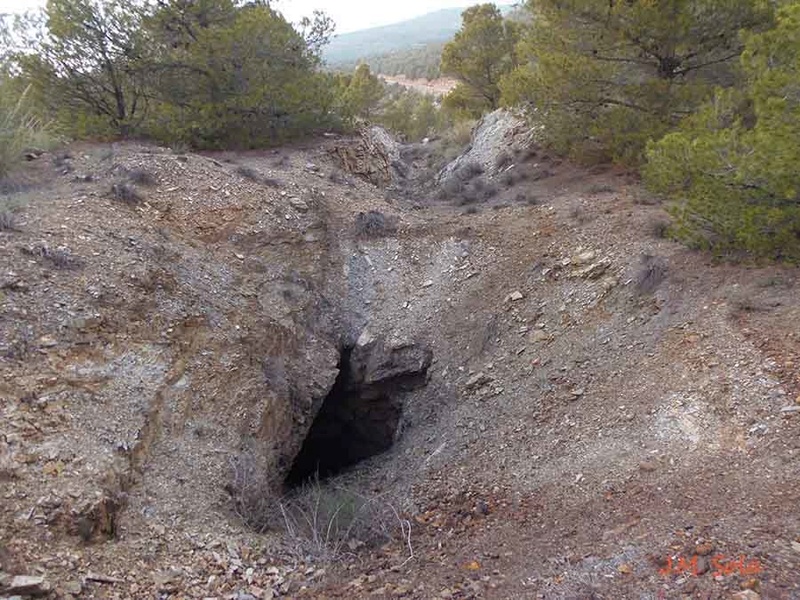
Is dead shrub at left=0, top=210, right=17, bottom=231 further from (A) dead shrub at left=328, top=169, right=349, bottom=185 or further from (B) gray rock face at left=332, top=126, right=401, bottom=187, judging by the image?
(B) gray rock face at left=332, top=126, right=401, bottom=187

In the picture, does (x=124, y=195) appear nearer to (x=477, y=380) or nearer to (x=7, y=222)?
(x=7, y=222)

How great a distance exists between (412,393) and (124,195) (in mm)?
5173

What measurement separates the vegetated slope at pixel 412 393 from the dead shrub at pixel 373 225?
5cm

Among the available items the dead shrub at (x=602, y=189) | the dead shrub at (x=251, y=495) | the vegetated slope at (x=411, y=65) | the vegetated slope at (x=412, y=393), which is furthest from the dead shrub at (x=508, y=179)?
the vegetated slope at (x=411, y=65)

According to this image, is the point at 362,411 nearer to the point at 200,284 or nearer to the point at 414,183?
the point at 200,284

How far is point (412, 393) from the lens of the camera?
891 cm

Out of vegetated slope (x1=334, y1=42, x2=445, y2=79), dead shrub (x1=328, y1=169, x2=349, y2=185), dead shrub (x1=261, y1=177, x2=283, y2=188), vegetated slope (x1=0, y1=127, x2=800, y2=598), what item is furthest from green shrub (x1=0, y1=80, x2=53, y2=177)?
vegetated slope (x1=334, y1=42, x2=445, y2=79)

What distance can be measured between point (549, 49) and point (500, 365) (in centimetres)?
605

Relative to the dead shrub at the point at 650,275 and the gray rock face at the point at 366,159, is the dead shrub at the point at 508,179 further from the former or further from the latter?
the dead shrub at the point at 650,275

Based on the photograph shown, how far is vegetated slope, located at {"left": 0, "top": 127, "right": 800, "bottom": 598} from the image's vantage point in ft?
14.7


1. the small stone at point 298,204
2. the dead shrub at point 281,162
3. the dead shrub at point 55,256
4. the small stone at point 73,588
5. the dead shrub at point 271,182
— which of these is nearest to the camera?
the small stone at point 73,588

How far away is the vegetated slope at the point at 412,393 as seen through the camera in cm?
448

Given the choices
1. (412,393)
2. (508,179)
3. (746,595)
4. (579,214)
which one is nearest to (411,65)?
(508,179)

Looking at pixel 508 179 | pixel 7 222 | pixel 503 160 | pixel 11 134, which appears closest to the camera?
pixel 7 222
